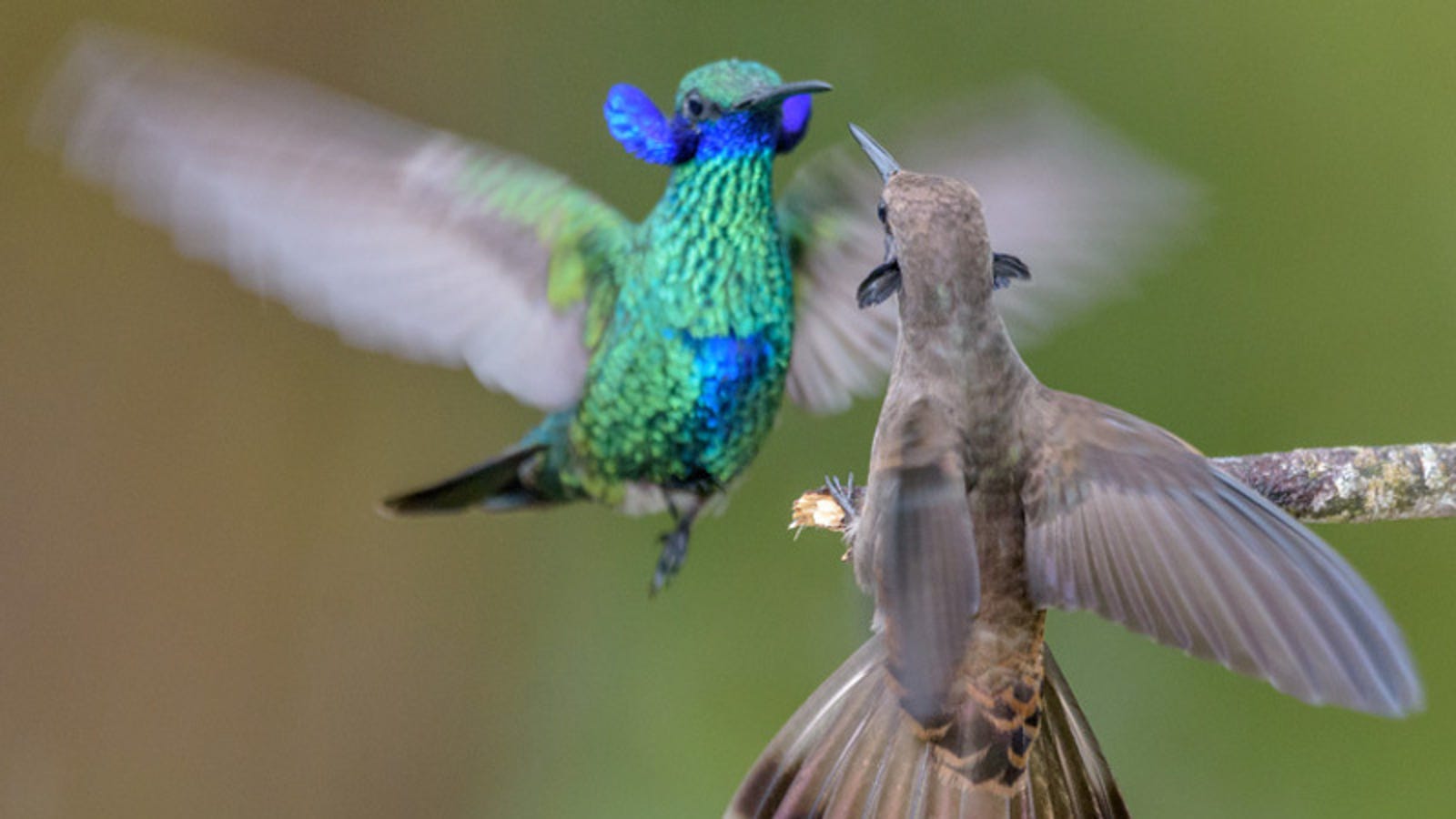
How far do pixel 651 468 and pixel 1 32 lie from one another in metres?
1.69

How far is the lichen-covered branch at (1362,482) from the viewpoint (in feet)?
4.75

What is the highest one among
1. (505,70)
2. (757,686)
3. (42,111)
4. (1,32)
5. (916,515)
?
(505,70)

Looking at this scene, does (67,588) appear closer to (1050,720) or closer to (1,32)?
(1,32)

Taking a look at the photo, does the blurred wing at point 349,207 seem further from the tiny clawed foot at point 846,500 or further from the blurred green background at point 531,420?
the blurred green background at point 531,420

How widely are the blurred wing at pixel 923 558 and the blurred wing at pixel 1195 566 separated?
0.12 m

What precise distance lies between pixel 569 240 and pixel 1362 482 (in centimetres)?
106

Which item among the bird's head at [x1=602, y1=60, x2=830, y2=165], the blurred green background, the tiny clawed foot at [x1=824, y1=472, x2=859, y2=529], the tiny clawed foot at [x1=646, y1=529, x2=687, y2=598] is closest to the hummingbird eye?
the bird's head at [x1=602, y1=60, x2=830, y2=165]

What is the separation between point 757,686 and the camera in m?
3.17

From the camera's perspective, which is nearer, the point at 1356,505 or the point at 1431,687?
the point at 1356,505

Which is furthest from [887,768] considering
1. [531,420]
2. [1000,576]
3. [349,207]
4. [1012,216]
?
[531,420]

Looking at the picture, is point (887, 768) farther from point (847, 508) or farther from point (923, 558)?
point (923, 558)

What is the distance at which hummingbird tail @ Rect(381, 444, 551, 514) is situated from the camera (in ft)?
6.87

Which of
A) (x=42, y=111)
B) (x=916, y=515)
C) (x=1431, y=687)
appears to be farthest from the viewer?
(x=1431, y=687)

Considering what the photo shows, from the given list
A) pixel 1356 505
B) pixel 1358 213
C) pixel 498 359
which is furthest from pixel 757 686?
pixel 1356 505
